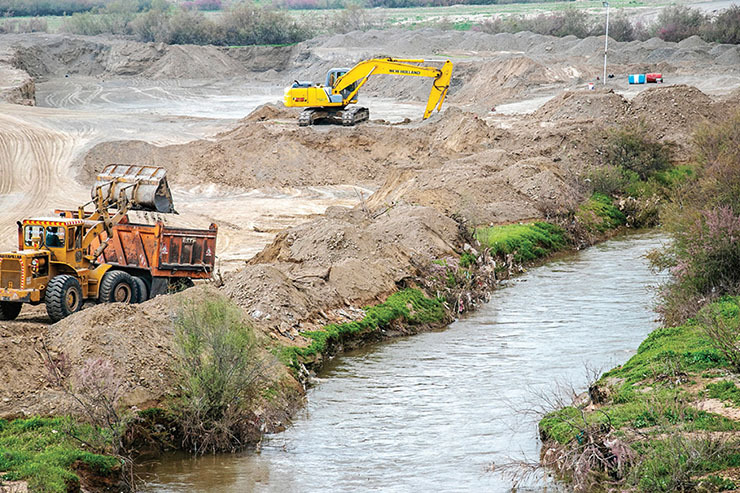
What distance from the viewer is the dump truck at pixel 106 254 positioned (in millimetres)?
21297

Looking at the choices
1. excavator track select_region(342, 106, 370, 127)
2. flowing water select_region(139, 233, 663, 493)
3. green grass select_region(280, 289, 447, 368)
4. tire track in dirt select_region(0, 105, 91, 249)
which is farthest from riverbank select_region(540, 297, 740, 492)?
excavator track select_region(342, 106, 370, 127)

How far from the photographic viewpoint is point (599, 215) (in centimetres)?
3916

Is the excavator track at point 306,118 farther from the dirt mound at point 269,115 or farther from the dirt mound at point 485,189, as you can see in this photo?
the dirt mound at point 485,189

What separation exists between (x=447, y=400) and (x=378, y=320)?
5090 mm

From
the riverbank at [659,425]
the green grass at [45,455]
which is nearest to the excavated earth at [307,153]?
the green grass at [45,455]

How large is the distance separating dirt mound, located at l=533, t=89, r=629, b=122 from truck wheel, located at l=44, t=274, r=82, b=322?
111ft

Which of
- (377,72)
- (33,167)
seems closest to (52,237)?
(33,167)

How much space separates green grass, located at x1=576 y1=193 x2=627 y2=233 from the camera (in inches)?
1495

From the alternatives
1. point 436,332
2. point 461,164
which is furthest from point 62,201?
point 436,332

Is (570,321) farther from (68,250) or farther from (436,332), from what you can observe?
(68,250)

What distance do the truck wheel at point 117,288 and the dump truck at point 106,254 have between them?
0.02 meters

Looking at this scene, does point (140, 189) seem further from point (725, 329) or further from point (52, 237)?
point (725, 329)

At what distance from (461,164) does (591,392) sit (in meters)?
24.8

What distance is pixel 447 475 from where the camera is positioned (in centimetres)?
1558
